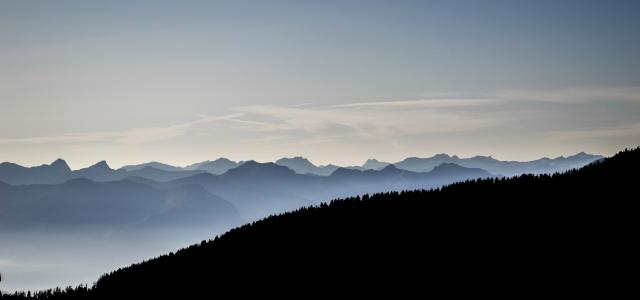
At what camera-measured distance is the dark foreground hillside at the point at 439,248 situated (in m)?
15.3

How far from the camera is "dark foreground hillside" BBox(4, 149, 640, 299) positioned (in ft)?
50.3

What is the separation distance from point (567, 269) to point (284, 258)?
9498 millimetres

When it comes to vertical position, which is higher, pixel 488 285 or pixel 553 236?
pixel 553 236

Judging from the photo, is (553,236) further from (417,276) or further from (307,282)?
(307,282)

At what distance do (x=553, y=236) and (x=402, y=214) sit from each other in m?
5.98

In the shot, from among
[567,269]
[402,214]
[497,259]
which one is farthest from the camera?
[402,214]

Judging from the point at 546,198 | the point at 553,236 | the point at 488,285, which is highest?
the point at 546,198

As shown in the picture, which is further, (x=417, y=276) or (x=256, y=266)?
(x=256, y=266)

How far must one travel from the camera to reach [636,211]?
56.6ft

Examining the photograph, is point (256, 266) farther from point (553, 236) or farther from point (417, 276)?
point (553, 236)

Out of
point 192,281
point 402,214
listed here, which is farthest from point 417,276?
point 192,281

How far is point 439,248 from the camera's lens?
17922mm

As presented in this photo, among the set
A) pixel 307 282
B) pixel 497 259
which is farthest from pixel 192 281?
pixel 497 259

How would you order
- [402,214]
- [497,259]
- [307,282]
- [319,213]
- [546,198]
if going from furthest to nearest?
[319,213], [402,214], [546,198], [307,282], [497,259]
